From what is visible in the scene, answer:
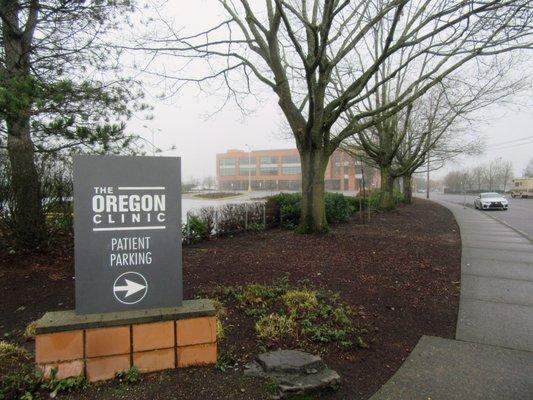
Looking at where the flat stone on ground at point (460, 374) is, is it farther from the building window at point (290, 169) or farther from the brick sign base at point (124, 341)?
the building window at point (290, 169)

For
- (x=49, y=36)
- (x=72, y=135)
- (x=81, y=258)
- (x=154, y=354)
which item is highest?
(x=49, y=36)

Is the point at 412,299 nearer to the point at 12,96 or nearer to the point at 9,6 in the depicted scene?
the point at 12,96

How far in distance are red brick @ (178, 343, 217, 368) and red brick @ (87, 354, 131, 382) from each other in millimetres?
376

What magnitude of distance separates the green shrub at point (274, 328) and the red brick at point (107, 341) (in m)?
1.26

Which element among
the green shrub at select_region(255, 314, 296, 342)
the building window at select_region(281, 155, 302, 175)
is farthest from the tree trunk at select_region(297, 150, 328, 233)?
the building window at select_region(281, 155, 302, 175)

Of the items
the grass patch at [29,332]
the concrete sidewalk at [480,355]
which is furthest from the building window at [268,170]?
the grass patch at [29,332]

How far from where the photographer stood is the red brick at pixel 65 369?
8.76 ft

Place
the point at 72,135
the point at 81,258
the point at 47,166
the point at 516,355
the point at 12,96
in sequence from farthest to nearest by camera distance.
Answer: the point at 47,166 → the point at 72,135 → the point at 12,96 → the point at 516,355 → the point at 81,258

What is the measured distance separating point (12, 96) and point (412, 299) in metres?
5.50

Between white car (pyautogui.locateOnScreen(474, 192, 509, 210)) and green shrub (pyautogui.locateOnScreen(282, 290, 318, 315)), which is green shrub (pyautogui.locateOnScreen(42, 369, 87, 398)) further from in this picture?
white car (pyautogui.locateOnScreen(474, 192, 509, 210))

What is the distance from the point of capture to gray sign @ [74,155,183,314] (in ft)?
9.20

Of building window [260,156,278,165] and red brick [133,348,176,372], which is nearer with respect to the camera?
red brick [133,348,176,372]

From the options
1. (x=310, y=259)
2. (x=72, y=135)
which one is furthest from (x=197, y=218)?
(x=72, y=135)

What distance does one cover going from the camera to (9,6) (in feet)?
19.4
